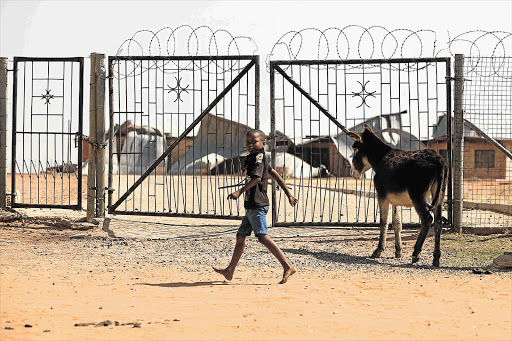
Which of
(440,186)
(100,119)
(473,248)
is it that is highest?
(100,119)

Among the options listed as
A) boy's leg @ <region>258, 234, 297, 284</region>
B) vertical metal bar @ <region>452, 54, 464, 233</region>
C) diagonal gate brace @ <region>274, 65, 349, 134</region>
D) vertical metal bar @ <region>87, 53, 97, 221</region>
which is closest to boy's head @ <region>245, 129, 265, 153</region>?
boy's leg @ <region>258, 234, 297, 284</region>

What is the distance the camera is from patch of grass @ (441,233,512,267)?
9.89 meters

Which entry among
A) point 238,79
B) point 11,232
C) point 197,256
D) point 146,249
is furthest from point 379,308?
point 11,232

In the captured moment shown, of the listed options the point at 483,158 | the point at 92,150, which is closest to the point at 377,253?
the point at 92,150

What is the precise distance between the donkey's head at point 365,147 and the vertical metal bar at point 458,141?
2.07 meters

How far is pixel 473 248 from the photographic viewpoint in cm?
1079

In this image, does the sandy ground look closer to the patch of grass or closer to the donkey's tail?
the patch of grass

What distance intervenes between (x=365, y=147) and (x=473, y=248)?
227 cm

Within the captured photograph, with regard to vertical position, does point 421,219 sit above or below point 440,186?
below

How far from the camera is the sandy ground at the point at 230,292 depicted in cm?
586

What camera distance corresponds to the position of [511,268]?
9023 mm

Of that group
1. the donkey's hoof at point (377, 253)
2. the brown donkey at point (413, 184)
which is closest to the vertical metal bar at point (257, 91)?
the brown donkey at point (413, 184)

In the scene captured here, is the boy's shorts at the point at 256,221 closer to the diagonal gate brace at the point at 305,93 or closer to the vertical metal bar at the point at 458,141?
the diagonal gate brace at the point at 305,93

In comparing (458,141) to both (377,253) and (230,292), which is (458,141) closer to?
(377,253)
